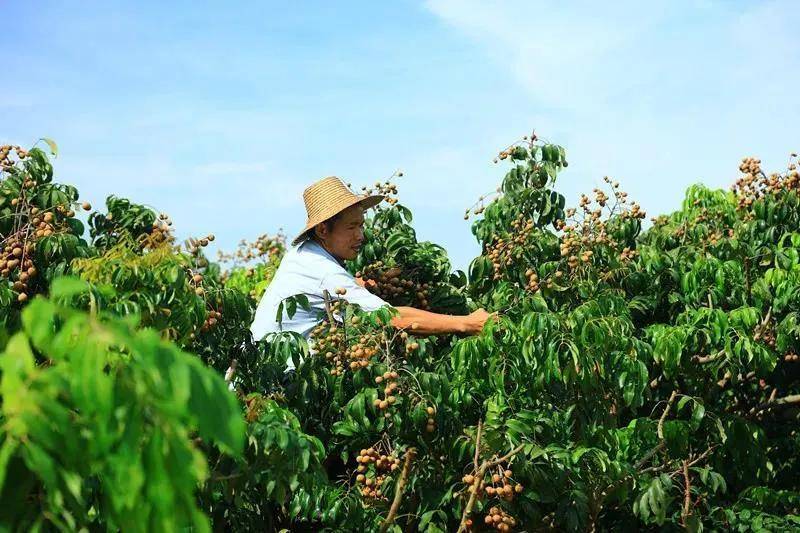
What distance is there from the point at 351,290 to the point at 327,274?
20 centimetres

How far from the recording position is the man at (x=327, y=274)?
5.34 m

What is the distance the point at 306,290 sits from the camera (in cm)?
555

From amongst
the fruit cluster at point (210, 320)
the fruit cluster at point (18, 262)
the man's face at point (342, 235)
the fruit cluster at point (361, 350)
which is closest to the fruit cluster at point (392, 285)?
the man's face at point (342, 235)

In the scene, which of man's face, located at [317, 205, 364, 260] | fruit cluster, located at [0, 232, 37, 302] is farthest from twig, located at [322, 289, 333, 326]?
fruit cluster, located at [0, 232, 37, 302]

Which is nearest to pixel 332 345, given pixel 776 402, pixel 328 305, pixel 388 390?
pixel 328 305

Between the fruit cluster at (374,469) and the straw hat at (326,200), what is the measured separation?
1435 mm

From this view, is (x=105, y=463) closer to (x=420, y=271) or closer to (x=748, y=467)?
(x=420, y=271)

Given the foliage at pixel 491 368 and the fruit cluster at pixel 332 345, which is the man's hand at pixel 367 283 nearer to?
the foliage at pixel 491 368

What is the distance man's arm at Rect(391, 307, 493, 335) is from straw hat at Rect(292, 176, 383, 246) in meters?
0.77

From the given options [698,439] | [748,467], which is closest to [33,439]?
[698,439]

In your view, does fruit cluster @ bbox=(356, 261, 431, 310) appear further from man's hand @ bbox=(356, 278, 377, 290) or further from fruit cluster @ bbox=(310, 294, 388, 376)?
fruit cluster @ bbox=(310, 294, 388, 376)

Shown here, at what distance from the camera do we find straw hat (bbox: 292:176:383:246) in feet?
19.3

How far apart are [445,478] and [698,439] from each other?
1.85 metres

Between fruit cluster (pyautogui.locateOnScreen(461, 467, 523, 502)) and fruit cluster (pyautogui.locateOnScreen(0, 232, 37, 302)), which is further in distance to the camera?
fruit cluster (pyautogui.locateOnScreen(0, 232, 37, 302))
